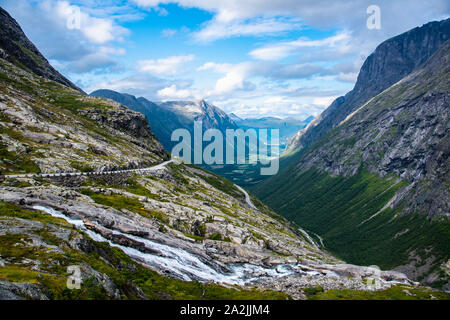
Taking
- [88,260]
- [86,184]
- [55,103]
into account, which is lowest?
[88,260]

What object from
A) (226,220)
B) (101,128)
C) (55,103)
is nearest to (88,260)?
(226,220)

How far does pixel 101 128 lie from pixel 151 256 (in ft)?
431

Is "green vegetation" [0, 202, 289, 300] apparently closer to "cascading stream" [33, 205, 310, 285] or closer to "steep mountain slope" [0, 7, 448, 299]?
"steep mountain slope" [0, 7, 448, 299]

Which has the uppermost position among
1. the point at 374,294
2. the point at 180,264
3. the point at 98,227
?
the point at 98,227

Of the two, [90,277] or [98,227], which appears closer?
[90,277]

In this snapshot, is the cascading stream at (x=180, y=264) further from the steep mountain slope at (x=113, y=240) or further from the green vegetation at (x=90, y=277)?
the green vegetation at (x=90, y=277)

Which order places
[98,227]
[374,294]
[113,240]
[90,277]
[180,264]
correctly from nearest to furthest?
1. [90,277]
2. [113,240]
3. [374,294]
4. [98,227]
5. [180,264]

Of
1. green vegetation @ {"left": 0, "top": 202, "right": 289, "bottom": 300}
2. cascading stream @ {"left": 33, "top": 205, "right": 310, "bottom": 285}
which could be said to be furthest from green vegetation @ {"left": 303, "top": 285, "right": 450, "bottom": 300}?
cascading stream @ {"left": 33, "top": 205, "right": 310, "bottom": 285}

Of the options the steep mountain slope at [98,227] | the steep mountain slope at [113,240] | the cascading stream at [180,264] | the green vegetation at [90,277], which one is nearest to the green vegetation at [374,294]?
the steep mountain slope at [113,240]

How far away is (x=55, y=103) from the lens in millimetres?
177250

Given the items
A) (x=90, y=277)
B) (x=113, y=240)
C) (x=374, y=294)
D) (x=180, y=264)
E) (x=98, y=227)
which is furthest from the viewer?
(x=180, y=264)

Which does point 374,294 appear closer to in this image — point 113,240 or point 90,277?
point 113,240

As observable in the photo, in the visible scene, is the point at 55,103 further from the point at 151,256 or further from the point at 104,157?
the point at 151,256

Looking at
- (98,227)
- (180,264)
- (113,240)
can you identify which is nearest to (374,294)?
(180,264)
